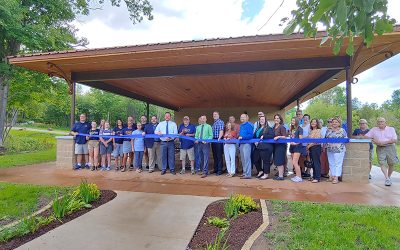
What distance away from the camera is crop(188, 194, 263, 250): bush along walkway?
309cm

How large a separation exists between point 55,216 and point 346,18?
4215 mm

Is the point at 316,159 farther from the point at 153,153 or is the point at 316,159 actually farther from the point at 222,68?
the point at 153,153

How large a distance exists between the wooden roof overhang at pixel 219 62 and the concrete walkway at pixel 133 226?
3257 millimetres

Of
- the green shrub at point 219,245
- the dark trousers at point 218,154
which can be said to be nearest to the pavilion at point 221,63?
the dark trousers at point 218,154

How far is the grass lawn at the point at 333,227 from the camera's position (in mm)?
3002

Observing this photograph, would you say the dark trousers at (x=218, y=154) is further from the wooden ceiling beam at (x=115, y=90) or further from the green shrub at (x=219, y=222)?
the wooden ceiling beam at (x=115, y=90)

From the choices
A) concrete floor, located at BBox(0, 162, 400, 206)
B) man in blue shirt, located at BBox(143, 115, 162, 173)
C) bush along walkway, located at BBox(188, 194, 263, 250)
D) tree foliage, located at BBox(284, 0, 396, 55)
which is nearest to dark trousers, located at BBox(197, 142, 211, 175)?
concrete floor, located at BBox(0, 162, 400, 206)

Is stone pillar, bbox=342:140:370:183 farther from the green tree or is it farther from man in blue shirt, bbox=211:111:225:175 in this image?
the green tree

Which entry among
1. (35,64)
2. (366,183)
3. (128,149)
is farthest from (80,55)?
(366,183)

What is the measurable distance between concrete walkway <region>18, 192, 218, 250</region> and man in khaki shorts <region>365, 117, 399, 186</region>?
13.5ft

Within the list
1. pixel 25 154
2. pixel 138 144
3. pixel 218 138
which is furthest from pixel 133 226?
pixel 25 154

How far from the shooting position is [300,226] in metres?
3.46

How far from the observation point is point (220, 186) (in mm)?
5688

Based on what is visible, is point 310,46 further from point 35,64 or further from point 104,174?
point 35,64
